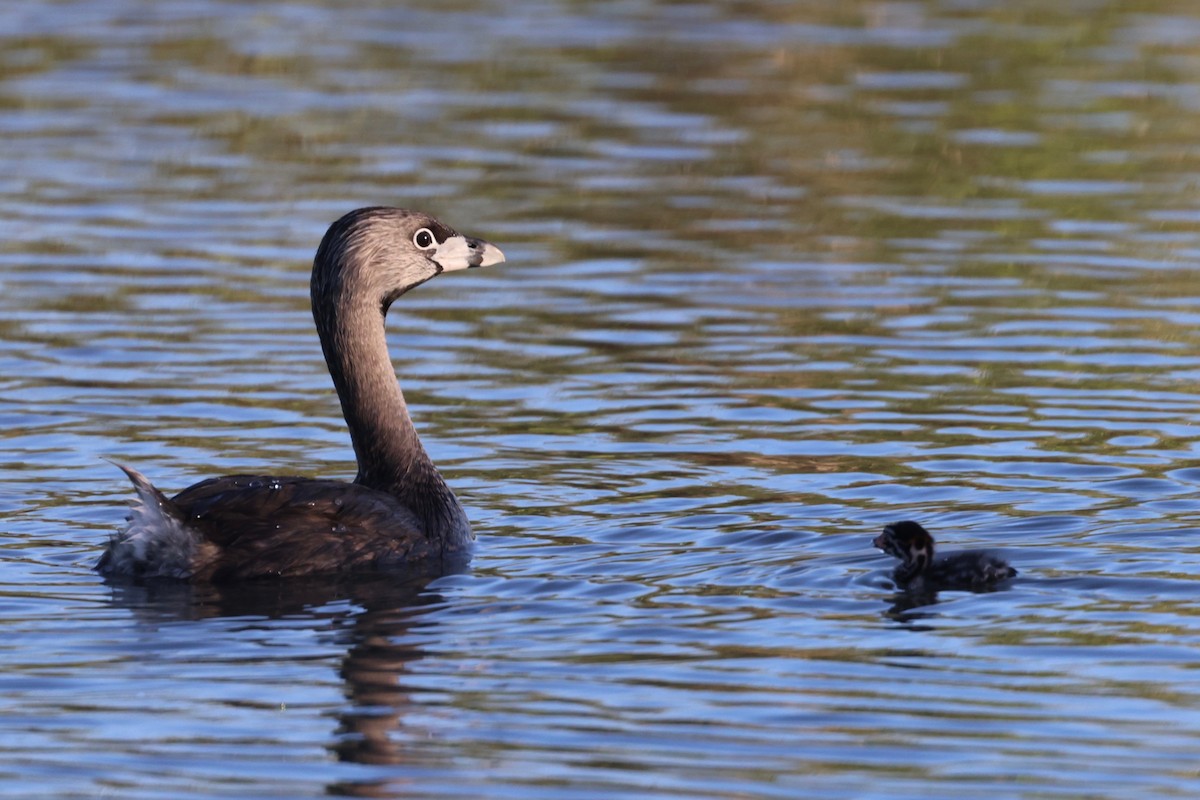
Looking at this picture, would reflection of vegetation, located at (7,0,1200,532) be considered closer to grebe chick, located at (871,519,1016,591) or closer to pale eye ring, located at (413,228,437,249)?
pale eye ring, located at (413,228,437,249)

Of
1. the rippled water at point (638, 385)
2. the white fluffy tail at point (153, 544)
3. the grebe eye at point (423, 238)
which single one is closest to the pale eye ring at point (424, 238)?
the grebe eye at point (423, 238)

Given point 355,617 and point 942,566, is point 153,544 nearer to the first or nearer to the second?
point 355,617

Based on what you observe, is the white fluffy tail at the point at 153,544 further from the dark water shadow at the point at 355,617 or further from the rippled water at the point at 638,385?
the rippled water at the point at 638,385

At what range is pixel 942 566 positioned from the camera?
1004cm

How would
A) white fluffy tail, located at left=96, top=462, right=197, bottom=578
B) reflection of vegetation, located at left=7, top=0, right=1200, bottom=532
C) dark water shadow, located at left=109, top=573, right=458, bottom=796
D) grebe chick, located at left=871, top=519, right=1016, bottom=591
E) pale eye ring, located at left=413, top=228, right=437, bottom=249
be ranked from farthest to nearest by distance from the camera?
reflection of vegetation, located at left=7, top=0, right=1200, bottom=532 < pale eye ring, located at left=413, top=228, right=437, bottom=249 < white fluffy tail, located at left=96, top=462, right=197, bottom=578 < grebe chick, located at left=871, top=519, right=1016, bottom=591 < dark water shadow, located at left=109, top=573, right=458, bottom=796

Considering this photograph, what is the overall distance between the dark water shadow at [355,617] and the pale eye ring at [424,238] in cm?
206

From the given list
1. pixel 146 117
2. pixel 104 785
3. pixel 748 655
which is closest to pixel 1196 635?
pixel 748 655

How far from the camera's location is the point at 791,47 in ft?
89.0

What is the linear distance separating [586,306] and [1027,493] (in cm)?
561

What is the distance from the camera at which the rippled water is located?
834 centimetres

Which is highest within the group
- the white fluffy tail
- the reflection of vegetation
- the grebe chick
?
the reflection of vegetation

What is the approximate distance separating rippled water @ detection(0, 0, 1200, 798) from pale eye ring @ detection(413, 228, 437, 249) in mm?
1418

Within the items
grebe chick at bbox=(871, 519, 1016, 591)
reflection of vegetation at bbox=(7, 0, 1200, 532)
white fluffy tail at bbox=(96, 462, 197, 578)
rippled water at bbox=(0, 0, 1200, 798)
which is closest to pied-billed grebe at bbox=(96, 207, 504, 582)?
white fluffy tail at bbox=(96, 462, 197, 578)

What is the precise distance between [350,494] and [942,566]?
2.87 m
